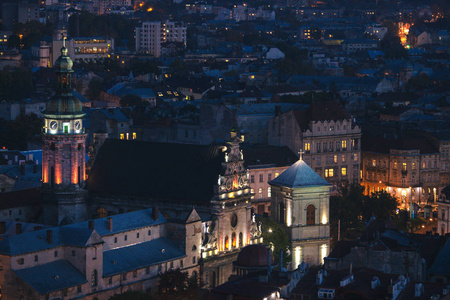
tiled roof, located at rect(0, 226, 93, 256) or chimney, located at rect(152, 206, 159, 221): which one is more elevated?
chimney, located at rect(152, 206, 159, 221)

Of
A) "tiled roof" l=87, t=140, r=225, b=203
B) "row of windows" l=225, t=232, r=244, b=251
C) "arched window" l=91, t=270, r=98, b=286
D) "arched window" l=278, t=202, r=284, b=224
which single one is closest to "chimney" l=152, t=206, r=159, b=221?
"tiled roof" l=87, t=140, r=225, b=203

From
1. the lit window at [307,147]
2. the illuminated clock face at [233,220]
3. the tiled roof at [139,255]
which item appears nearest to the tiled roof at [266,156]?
the lit window at [307,147]

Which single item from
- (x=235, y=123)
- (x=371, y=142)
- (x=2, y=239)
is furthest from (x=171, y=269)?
(x=371, y=142)

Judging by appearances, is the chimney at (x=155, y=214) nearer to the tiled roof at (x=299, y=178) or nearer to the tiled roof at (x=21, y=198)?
the tiled roof at (x=21, y=198)

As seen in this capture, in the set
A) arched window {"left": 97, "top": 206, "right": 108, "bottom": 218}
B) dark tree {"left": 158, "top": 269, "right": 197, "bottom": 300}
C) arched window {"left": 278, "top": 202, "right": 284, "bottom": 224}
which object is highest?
arched window {"left": 97, "top": 206, "right": 108, "bottom": 218}

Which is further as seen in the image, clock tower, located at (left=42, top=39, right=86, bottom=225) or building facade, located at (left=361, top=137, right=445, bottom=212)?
building facade, located at (left=361, top=137, right=445, bottom=212)

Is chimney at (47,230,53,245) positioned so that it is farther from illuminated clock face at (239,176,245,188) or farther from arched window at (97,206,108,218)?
illuminated clock face at (239,176,245,188)

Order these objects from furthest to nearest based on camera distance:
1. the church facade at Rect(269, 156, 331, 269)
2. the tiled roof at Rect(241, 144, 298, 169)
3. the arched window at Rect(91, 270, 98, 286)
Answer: the tiled roof at Rect(241, 144, 298, 169) < the church facade at Rect(269, 156, 331, 269) < the arched window at Rect(91, 270, 98, 286)

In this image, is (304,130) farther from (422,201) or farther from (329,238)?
(329,238)
